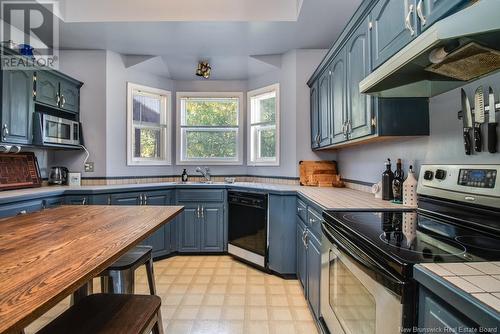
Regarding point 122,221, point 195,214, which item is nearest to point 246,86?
point 195,214

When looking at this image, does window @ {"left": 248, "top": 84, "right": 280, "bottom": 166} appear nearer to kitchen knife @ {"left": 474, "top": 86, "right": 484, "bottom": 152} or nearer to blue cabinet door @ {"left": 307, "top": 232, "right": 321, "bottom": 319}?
blue cabinet door @ {"left": 307, "top": 232, "right": 321, "bottom": 319}

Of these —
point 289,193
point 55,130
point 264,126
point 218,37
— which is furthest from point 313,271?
point 55,130

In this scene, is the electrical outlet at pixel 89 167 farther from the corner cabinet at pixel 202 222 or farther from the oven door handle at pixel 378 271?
the oven door handle at pixel 378 271

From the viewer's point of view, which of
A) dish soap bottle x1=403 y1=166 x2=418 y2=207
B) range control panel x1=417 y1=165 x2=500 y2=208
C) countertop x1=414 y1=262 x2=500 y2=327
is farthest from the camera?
dish soap bottle x1=403 y1=166 x2=418 y2=207

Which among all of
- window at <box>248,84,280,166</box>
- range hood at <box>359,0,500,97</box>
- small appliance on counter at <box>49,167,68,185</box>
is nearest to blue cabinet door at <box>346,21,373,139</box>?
range hood at <box>359,0,500,97</box>

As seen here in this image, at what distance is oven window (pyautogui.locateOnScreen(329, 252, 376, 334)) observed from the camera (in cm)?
102

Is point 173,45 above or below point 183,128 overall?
above

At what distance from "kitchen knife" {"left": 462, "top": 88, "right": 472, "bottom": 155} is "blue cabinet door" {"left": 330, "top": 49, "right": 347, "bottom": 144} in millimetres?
907

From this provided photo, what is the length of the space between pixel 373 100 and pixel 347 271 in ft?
3.54

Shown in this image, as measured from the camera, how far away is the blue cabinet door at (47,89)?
9.20ft

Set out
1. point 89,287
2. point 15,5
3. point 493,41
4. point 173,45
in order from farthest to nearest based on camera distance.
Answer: point 173,45
point 15,5
point 89,287
point 493,41

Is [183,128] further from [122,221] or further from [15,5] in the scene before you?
[122,221]

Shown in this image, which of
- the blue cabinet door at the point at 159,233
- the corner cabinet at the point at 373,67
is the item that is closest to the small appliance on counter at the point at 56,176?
the blue cabinet door at the point at 159,233

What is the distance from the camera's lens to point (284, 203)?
9.02 feet
